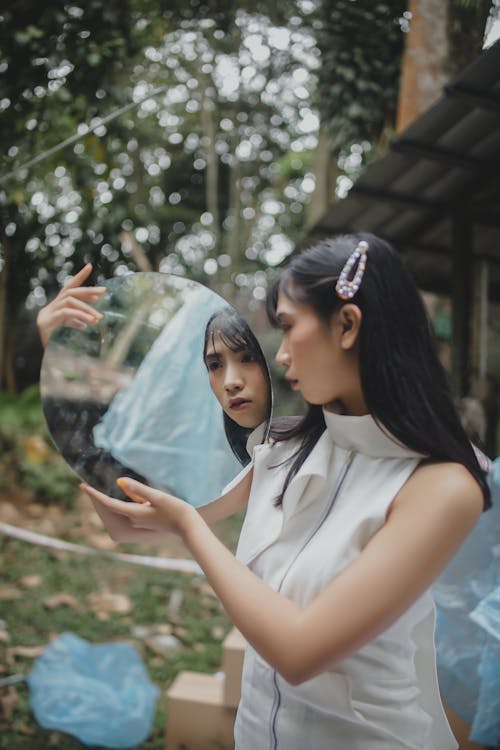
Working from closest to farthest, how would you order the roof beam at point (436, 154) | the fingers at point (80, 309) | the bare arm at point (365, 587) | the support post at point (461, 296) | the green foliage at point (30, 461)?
the bare arm at point (365, 587), the fingers at point (80, 309), the roof beam at point (436, 154), the support post at point (461, 296), the green foliage at point (30, 461)

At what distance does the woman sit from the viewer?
0.76 metres

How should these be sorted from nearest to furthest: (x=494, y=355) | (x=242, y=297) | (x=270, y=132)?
(x=270, y=132), (x=494, y=355), (x=242, y=297)

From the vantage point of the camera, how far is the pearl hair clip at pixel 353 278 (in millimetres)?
844

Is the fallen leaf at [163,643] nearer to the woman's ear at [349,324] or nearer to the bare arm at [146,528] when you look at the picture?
the bare arm at [146,528]

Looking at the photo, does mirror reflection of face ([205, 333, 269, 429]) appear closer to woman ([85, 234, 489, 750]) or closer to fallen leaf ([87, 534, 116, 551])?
woman ([85, 234, 489, 750])

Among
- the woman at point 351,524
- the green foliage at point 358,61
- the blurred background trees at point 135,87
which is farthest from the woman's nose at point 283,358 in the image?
the green foliage at point 358,61

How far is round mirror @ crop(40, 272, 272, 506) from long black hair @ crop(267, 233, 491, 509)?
Result: 154 millimetres

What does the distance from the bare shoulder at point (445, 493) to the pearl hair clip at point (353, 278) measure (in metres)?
0.25

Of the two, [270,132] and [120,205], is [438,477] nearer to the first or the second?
[120,205]

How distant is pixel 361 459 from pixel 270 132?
13.3 ft

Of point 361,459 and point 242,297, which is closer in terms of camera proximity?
point 361,459

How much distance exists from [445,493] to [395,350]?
194 mm

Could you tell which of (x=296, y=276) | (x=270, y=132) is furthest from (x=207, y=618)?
(x=270, y=132)

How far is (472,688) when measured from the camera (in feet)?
4.75
